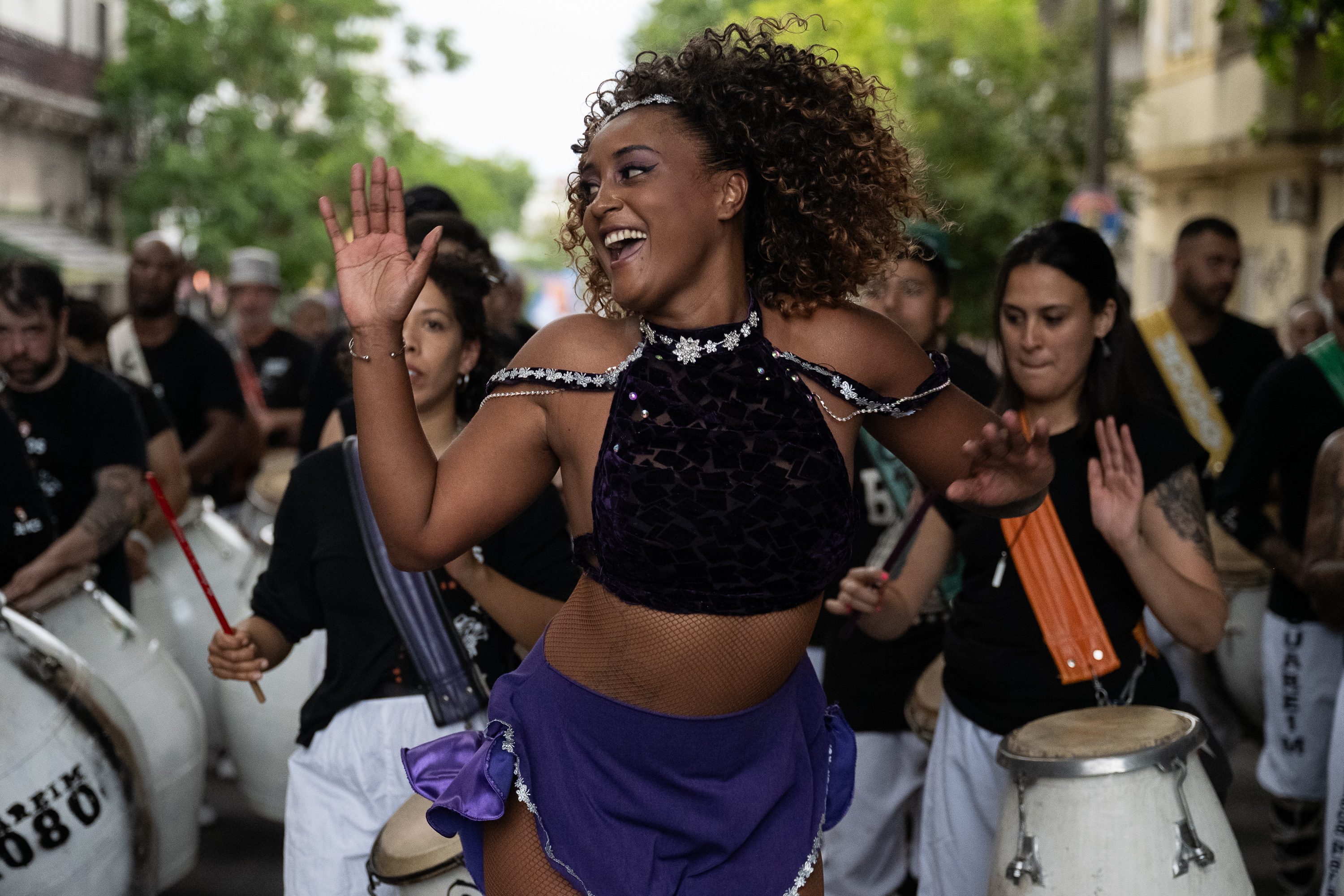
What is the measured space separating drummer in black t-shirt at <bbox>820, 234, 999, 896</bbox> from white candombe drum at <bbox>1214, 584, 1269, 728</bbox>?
1.42 metres

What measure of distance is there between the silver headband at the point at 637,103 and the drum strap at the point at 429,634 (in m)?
1.25

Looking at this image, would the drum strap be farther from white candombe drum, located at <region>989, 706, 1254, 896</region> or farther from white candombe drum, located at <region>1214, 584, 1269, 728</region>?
white candombe drum, located at <region>1214, 584, 1269, 728</region>

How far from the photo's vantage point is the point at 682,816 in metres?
2.49

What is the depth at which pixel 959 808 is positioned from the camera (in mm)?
3885

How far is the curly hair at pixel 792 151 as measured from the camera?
8.44 feet

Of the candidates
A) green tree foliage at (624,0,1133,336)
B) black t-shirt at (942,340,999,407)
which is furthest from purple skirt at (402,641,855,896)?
green tree foliage at (624,0,1133,336)

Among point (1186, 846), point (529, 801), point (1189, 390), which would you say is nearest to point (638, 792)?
point (529, 801)

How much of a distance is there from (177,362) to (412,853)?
507 cm

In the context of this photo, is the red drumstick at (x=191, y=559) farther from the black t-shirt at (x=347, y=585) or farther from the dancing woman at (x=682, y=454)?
the dancing woman at (x=682, y=454)

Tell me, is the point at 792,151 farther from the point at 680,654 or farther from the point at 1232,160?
the point at 1232,160

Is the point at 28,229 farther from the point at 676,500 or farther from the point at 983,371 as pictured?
the point at 676,500

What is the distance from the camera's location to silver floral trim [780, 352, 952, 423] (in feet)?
8.27

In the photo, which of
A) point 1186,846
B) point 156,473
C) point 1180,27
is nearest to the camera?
point 1186,846

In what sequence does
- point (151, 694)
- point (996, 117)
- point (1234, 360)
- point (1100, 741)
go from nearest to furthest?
point (1100, 741), point (151, 694), point (1234, 360), point (996, 117)
